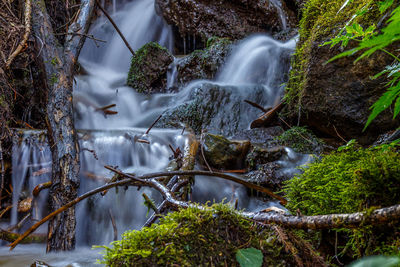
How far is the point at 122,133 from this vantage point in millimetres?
5523

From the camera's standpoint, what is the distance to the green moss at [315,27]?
4625mm

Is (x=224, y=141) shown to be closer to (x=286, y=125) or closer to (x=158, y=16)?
(x=286, y=125)

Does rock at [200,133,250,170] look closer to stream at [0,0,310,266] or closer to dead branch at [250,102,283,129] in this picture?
stream at [0,0,310,266]

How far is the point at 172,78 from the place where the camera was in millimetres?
9180

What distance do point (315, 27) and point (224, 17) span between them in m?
6.48

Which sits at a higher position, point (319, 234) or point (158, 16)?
point (158, 16)

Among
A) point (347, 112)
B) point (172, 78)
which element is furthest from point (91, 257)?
point (172, 78)

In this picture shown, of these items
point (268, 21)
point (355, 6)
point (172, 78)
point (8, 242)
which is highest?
point (268, 21)

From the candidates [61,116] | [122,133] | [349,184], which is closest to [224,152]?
[122,133]

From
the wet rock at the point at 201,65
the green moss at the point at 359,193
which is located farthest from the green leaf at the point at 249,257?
the wet rock at the point at 201,65

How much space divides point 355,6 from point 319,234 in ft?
15.1

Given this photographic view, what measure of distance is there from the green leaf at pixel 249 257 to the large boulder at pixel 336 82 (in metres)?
4.34

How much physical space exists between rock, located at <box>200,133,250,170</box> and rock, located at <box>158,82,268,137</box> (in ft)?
5.45

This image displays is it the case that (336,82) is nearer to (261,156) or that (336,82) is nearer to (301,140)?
(301,140)
